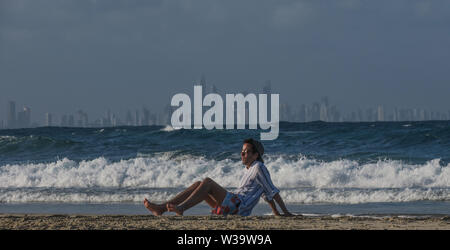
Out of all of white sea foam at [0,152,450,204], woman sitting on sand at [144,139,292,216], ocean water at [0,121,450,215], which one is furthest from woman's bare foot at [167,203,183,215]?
white sea foam at [0,152,450,204]

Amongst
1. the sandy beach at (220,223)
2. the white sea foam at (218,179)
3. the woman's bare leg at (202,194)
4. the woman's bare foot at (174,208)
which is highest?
the woman's bare leg at (202,194)

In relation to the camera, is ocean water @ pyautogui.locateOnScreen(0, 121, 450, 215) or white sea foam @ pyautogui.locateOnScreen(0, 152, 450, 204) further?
white sea foam @ pyautogui.locateOnScreen(0, 152, 450, 204)

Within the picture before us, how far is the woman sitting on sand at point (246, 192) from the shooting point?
792 cm

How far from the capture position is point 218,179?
1622 centimetres

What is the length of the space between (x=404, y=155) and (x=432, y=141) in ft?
11.9

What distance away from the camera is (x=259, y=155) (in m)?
8.03

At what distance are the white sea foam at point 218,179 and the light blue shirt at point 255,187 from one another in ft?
14.0

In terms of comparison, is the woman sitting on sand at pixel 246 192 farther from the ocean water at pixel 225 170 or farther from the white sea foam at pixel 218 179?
the white sea foam at pixel 218 179

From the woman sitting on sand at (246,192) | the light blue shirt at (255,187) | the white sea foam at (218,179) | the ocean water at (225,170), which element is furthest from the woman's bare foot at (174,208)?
the white sea foam at (218,179)

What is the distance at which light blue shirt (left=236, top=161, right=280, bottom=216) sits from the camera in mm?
7895

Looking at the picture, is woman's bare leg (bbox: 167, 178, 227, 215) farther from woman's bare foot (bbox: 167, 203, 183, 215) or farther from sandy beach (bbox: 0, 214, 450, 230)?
sandy beach (bbox: 0, 214, 450, 230)

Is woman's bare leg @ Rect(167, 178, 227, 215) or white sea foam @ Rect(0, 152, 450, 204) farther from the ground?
woman's bare leg @ Rect(167, 178, 227, 215)

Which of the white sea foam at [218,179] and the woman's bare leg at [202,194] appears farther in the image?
the white sea foam at [218,179]
